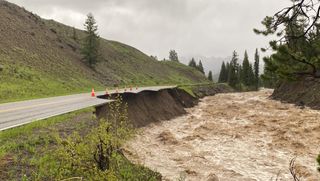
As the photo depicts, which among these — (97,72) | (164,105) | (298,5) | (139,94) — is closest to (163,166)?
(298,5)

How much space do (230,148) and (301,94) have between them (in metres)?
31.2

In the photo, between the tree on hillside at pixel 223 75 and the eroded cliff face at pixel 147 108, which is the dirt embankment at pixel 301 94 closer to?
the eroded cliff face at pixel 147 108

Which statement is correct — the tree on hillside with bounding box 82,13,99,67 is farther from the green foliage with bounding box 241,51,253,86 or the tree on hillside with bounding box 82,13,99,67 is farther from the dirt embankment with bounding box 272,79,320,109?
the green foliage with bounding box 241,51,253,86

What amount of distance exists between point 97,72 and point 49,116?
44.6 metres

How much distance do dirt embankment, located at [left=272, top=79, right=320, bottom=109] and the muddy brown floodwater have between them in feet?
37.1

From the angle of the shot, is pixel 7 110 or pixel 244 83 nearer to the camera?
pixel 7 110

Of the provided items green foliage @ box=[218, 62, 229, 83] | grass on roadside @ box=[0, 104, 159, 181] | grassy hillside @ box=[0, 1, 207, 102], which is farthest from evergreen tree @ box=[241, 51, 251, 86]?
grass on roadside @ box=[0, 104, 159, 181]

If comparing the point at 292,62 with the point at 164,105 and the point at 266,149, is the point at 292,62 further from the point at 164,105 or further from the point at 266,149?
the point at 164,105

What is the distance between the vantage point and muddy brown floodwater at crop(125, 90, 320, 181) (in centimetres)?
1430

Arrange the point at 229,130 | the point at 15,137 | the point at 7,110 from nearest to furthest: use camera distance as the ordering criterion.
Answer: the point at 15,137
the point at 7,110
the point at 229,130

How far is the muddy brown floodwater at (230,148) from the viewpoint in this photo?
1430cm

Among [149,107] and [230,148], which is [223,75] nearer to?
[149,107]

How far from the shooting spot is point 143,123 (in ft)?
86.1

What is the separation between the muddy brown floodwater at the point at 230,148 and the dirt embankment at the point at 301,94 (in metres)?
11.3
